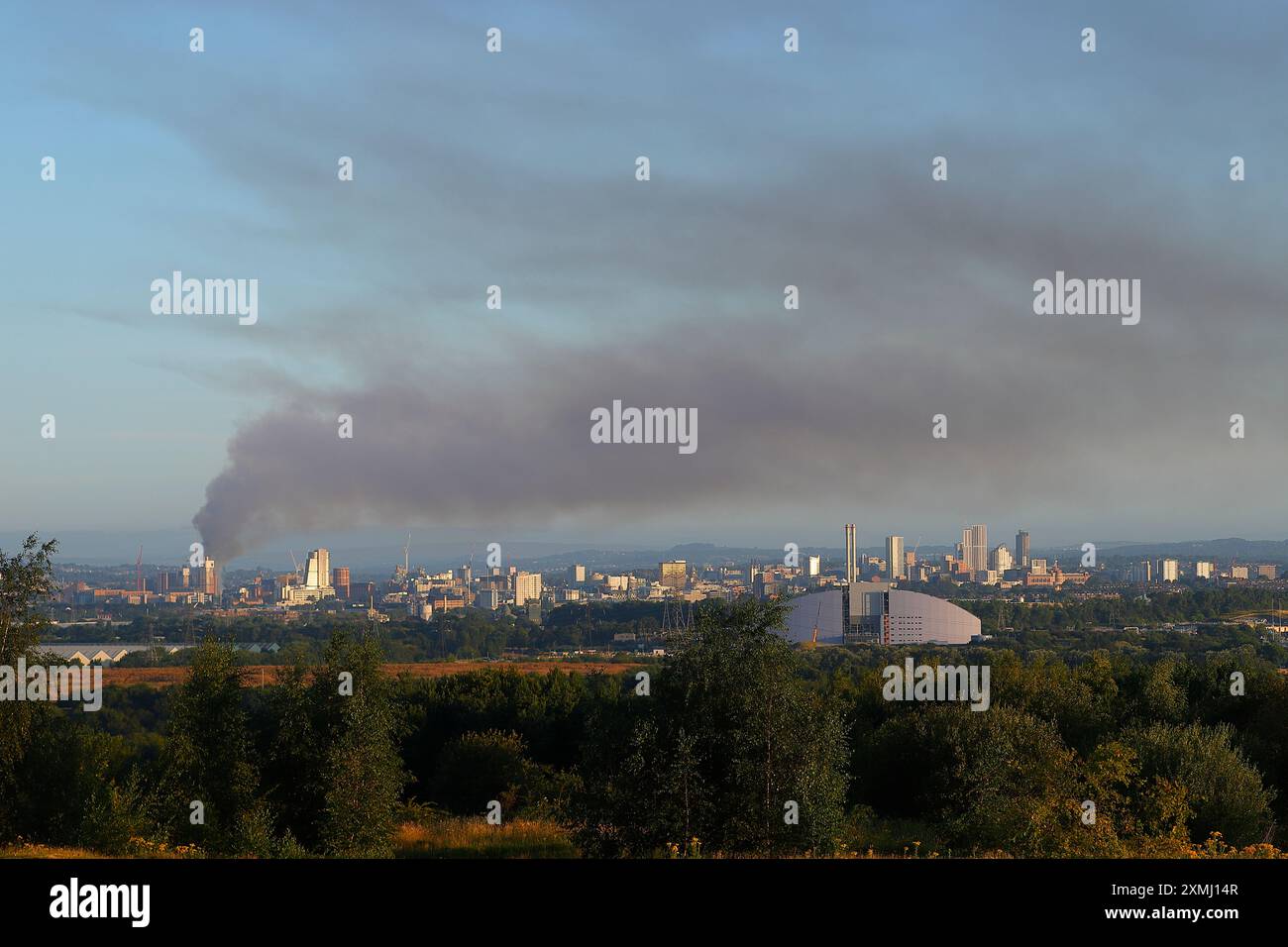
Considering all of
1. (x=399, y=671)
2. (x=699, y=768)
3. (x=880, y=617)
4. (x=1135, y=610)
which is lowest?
(x=880, y=617)

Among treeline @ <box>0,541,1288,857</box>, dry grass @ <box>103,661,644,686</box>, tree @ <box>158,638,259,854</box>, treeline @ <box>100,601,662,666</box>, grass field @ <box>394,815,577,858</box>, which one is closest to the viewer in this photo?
treeline @ <box>0,541,1288,857</box>

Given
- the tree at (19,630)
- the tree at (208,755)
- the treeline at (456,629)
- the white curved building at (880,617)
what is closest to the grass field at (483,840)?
the tree at (208,755)

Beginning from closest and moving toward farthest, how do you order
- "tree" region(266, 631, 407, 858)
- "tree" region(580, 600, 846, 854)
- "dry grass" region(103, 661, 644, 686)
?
"tree" region(580, 600, 846, 854), "tree" region(266, 631, 407, 858), "dry grass" region(103, 661, 644, 686)

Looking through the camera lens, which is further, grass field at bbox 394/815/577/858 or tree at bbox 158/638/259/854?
tree at bbox 158/638/259/854

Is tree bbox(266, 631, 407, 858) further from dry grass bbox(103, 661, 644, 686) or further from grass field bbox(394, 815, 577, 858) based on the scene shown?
dry grass bbox(103, 661, 644, 686)

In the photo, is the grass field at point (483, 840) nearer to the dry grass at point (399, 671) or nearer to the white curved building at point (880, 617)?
the dry grass at point (399, 671)

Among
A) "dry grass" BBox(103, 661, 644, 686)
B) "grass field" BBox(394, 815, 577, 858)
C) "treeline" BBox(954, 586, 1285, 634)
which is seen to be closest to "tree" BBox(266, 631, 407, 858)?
"grass field" BBox(394, 815, 577, 858)

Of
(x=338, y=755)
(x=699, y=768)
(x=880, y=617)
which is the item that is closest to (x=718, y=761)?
(x=699, y=768)

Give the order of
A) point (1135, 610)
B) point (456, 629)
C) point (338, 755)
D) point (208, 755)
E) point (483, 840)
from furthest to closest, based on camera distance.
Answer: point (456, 629) < point (1135, 610) < point (208, 755) < point (483, 840) < point (338, 755)

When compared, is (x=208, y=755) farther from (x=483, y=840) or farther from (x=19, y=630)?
(x=483, y=840)

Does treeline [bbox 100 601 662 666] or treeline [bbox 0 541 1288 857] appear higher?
treeline [bbox 0 541 1288 857]
